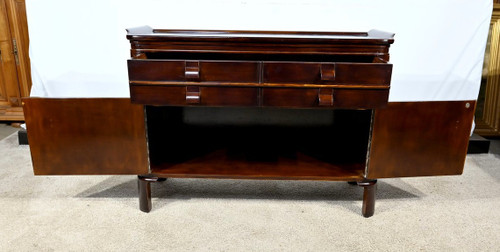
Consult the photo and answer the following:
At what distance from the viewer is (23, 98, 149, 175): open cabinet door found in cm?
105

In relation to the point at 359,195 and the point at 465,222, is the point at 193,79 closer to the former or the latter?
the point at 359,195

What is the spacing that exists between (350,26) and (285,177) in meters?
0.59

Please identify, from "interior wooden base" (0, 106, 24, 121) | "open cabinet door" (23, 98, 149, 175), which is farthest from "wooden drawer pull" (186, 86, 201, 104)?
"interior wooden base" (0, 106, 24, 121)

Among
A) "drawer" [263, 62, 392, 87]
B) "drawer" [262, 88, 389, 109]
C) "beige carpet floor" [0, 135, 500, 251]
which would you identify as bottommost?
"beige carpet floor" [0, 135, 500, 251]

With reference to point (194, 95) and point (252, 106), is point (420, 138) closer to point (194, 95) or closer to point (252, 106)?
point (252, 106)

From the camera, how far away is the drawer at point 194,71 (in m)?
0.96

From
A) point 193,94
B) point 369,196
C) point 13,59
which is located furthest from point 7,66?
point 369,196

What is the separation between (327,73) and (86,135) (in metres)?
0.66

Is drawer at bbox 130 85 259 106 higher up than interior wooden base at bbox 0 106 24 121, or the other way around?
drawer at bbox 130 85 259 106

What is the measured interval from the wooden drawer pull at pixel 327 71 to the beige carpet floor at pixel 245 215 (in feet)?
1.39

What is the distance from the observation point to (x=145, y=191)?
116 centimetres

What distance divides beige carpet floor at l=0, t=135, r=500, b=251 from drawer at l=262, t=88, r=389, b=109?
0.35m

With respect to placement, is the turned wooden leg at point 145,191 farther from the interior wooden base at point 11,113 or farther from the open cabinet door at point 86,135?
the interior wooden base at point 11,113

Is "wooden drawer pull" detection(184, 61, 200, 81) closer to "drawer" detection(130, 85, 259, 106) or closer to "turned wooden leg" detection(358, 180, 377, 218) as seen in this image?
"drawer" detection(130, 85, 259, 106)
